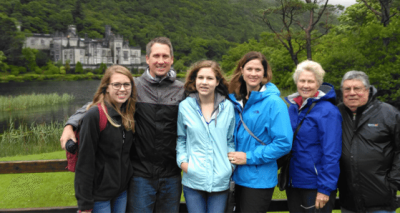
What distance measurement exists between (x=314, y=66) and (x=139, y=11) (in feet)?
417

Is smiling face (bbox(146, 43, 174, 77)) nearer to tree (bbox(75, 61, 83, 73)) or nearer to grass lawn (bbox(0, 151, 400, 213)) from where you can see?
grass lawn (bbox(0, 151, 400, 213))

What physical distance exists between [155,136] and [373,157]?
1.72m

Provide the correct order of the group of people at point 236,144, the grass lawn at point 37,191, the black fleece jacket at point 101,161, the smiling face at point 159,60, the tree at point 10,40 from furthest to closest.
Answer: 1. the tree at point 10,40
2. the grass lawn at point 37,191
3. the smiling face at point 159,60
4. the group of people at point 236,144
5. the black fleece jacket at point 101,161

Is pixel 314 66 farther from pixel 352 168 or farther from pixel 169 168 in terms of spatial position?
pixel 169 168

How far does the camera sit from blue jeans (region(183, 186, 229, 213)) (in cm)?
219

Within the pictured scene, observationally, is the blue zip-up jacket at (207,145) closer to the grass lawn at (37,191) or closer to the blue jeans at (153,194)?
the blue jeans at (153,194)

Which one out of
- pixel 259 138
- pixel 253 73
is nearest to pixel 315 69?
pixel 253 73

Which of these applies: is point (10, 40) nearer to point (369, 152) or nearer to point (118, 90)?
point (118, 90)

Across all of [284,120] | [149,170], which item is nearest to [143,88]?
[149,170]

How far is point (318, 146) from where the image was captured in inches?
85.5

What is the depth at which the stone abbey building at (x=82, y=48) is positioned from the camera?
3029 inches

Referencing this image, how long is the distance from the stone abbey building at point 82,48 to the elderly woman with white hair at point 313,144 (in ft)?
263

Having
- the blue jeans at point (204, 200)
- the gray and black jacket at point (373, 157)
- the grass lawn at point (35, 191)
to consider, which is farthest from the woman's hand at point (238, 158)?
the grass lawn at point (35, 191)

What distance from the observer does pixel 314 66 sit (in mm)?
2268
